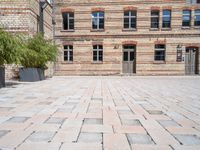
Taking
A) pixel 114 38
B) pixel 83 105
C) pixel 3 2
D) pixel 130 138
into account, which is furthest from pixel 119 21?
pixel 130 138

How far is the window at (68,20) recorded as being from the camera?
23.7 m

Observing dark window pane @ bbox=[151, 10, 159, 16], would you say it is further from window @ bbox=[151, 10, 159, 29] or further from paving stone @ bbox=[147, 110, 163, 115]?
paving stone @ bbox=[147, 110, 163, 115]

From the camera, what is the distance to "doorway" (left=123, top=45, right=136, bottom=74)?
23438 mm

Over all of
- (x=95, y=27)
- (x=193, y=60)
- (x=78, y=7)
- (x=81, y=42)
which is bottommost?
(x=193, y=60)

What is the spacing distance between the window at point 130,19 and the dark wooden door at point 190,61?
5.79 m

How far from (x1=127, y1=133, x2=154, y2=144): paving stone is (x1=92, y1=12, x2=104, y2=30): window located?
66.7ft

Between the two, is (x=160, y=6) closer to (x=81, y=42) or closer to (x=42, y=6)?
(x=81, y=42)

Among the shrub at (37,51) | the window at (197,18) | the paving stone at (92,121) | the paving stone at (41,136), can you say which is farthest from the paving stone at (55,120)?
the window at (197,18)

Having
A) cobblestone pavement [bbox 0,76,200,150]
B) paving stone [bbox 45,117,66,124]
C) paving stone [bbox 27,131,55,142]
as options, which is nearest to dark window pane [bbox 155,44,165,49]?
cobblestone pavement [bbox 0,76,200,150]

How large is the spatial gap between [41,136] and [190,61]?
2191cm

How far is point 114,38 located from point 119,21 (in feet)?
5.55

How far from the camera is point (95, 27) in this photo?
23688 millimetres

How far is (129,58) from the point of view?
23.5 metres

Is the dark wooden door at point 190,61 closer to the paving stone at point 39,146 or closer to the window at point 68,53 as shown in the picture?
the window at point 68,53
